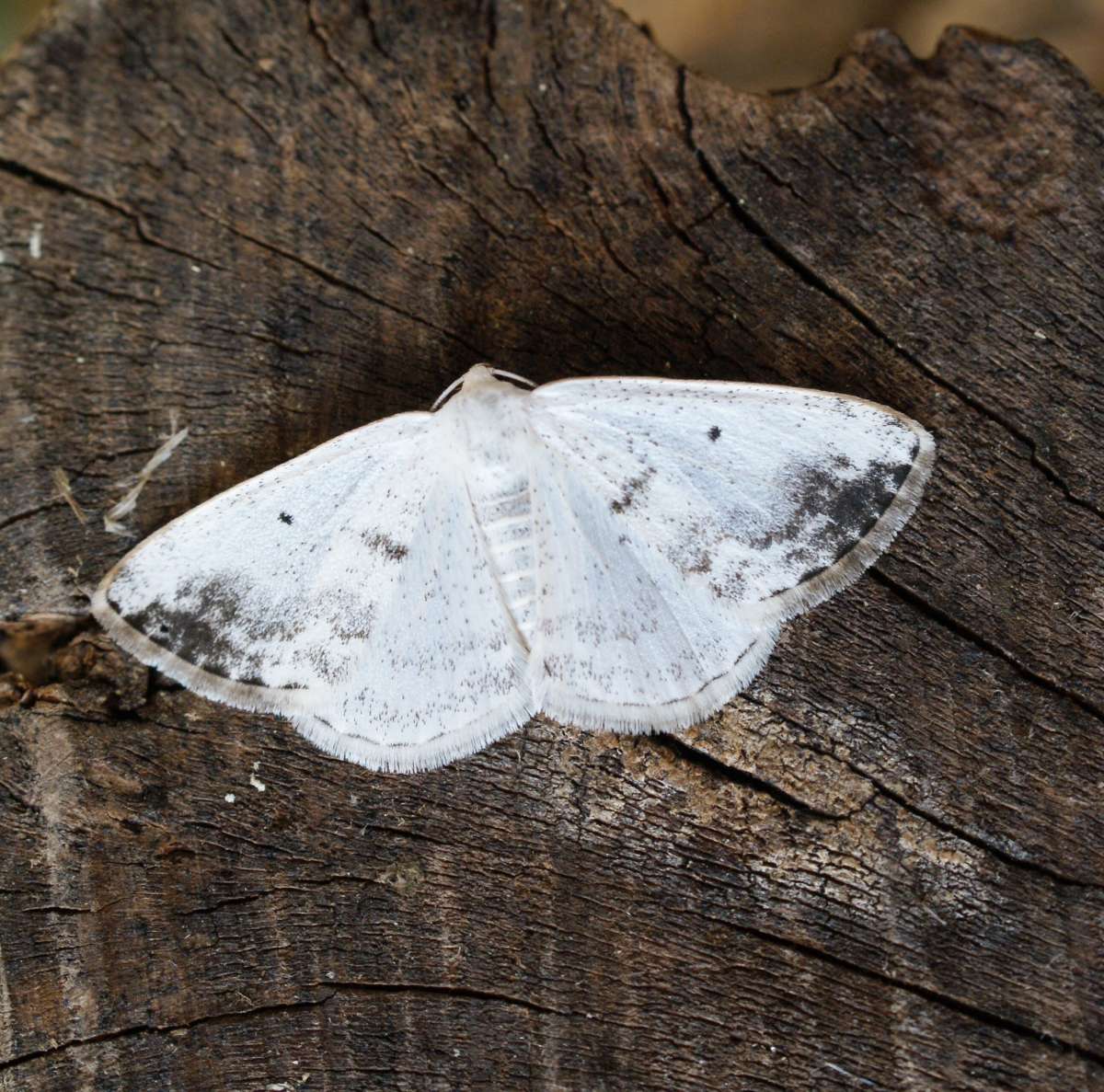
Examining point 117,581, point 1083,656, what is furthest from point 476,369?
point 1083,656

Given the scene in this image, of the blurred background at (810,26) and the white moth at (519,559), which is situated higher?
the blurred background at (810,26)

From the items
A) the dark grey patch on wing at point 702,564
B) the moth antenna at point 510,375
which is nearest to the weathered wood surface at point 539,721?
the moth antenna at point 510,375

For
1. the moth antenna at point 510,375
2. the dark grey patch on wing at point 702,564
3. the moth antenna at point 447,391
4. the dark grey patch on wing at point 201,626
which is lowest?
the dark grey patch on wing at point 201,626

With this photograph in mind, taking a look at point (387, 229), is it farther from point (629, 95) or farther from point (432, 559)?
point (432, 559)

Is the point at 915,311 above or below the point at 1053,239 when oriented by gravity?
below

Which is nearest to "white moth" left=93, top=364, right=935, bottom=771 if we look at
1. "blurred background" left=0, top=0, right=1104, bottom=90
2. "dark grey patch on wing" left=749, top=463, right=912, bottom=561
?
"dark grey patch on wing" left=749, top=463, right=912, bottom=561

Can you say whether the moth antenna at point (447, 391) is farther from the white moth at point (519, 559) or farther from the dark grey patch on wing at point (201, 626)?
the dark grey patch on wing at point (201, 626)
